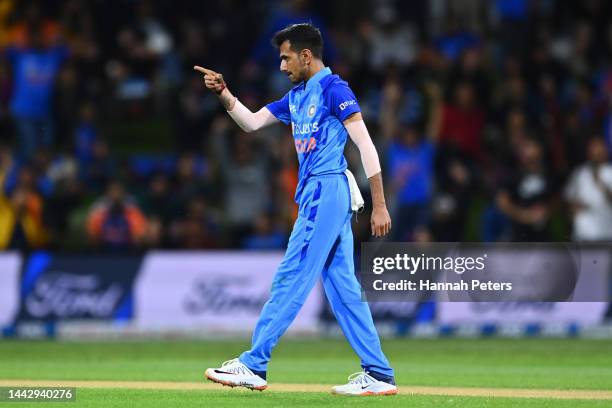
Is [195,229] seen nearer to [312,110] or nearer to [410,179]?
[410,179]

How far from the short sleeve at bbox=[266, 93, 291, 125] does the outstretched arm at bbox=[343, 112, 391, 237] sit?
679 mm

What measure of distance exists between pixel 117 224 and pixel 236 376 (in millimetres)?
9489

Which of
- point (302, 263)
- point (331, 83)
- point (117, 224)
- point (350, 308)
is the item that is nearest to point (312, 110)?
point (331, 83)

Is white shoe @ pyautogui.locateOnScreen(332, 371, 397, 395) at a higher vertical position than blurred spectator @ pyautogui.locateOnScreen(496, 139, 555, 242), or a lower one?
lower

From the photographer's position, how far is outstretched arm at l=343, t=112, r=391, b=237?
9266mm

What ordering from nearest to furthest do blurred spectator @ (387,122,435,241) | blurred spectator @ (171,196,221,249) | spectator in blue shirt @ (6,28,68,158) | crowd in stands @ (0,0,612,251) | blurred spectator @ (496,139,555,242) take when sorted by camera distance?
blurred spectator @ (496,139,555,242)
blurred spectator @ (387,122,435,241)
crowd in stands @ (0,0,612,251)
blurred spectator @ (171,196,221,249)
spectator in blue shirt @ (6,28,68,158)

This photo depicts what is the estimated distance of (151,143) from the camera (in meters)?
22.3

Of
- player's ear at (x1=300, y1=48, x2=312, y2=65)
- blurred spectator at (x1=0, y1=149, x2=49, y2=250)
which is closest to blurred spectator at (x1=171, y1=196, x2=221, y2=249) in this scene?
blurred spectator at (x1=0, y1=149, x2=49, y2=250)

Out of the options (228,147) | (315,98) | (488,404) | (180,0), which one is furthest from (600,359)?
(180,0)

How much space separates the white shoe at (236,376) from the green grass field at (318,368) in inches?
5.2

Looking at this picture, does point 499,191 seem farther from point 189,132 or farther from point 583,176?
point 189,132

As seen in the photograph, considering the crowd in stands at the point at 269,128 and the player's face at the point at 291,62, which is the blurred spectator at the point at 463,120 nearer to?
the crowd in stands at the point at 269,128

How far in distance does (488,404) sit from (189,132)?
483 inches

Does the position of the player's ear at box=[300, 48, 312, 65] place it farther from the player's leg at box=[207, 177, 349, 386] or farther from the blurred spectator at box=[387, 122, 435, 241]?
the blurred spectator at box=[387, 122, 435, 241]
